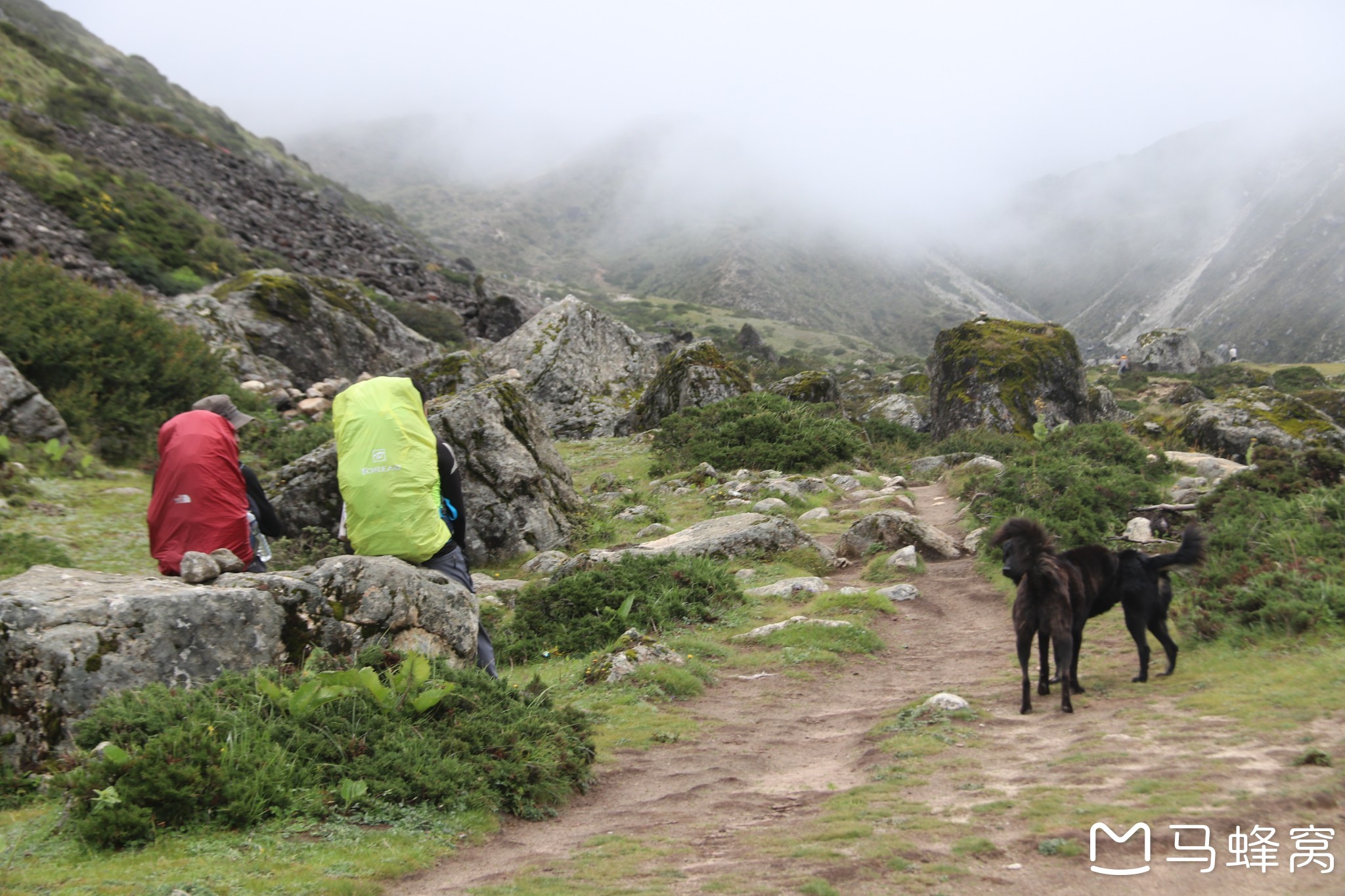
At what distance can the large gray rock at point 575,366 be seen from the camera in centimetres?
2303

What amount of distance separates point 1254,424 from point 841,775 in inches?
621

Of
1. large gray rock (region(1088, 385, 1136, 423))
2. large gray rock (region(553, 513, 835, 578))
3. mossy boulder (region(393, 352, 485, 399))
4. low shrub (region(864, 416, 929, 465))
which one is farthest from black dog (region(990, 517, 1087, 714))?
large gray rock (region(1088, 385, 1136, 423))

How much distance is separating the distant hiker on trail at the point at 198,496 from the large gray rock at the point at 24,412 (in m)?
6.24

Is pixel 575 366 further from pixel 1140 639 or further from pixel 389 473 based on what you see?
pixel 1140 639

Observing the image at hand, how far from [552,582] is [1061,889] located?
660 cm

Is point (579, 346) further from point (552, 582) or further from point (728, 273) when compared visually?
point (728, 273)

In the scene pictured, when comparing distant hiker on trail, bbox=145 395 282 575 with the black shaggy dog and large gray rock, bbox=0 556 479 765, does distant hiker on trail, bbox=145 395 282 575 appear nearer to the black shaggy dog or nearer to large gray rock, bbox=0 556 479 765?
large gray rock, bbox=0 556 479 765

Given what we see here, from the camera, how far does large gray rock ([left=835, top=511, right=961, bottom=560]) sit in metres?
11.1

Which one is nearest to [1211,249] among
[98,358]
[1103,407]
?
[1103,407]

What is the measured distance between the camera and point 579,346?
24094 millimetres

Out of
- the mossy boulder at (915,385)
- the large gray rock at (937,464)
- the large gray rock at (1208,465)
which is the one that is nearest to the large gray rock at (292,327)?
the large gray rock at (937,464)

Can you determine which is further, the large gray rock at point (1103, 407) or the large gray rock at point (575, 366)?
the large gray rock at point (575, 366)

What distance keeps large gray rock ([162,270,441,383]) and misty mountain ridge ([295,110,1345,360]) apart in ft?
266

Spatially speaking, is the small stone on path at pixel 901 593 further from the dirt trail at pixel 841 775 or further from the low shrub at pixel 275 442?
the low shrub at pixel 275 442
